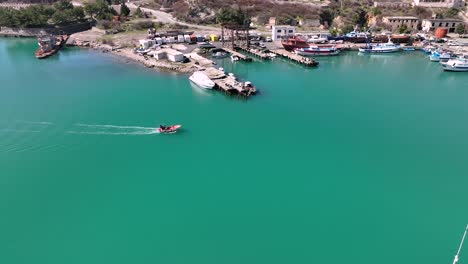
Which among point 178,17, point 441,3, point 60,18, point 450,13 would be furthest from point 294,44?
point 60,18

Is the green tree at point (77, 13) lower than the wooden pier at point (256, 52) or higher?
higher

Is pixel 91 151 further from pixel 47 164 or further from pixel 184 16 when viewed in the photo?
pixel 184 16

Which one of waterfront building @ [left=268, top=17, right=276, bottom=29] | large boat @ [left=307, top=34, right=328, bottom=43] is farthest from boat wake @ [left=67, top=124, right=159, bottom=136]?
waterfront building @ [left=268, top=17, right=276, bottom=29]

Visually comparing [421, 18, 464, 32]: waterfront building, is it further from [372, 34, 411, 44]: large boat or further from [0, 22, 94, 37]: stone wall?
[0, 22, 94, 37]: stone wall

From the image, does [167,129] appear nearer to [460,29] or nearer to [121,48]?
[121,48]

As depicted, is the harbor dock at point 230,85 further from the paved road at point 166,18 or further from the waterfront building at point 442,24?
the waterfront building at point 442,24

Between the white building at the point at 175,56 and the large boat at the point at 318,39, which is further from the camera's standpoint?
the large boat at the point at 318,39

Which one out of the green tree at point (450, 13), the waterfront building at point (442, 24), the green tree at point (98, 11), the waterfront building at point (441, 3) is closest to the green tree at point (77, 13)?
the green tree at point (98, 11)

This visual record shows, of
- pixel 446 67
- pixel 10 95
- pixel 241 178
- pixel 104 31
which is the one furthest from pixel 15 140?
pixel 446 67
